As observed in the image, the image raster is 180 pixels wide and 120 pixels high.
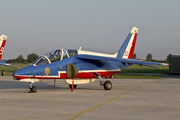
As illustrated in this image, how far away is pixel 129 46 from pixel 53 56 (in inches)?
326

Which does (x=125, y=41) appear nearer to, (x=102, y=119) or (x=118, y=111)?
(x=118, y=111)

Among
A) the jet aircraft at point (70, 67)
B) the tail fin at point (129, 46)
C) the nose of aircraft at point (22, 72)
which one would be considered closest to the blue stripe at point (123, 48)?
the tail fin at point (129, 46)

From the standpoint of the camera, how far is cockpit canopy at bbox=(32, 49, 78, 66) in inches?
531

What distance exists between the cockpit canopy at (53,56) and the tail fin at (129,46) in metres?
6.09

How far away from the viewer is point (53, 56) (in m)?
13.9

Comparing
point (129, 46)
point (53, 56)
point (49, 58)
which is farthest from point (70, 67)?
point (129, 46)

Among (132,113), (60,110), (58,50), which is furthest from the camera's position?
(58,50)

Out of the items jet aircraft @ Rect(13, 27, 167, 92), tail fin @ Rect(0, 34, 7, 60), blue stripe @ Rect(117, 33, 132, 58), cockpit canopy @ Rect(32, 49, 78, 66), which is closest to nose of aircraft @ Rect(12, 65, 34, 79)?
jet aircraft @ Rect(13, 27, 167, 92)

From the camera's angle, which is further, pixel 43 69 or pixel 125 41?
pixel 125 41

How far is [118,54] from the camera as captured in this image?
19500mm

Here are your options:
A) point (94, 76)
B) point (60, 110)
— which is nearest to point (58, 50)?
point (94, 76)

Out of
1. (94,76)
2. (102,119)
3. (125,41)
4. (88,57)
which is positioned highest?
(125,41)

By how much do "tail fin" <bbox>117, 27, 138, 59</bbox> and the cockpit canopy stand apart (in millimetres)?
6088

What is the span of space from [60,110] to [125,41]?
13.0m
